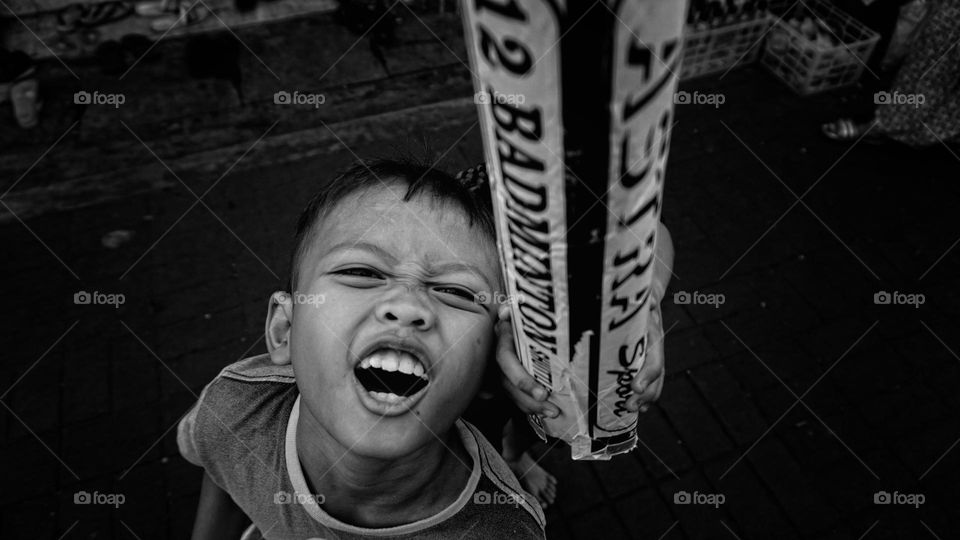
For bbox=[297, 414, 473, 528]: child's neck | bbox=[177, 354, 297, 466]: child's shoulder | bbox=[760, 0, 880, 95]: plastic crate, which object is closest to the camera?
bbox=[297, 414, 473, 528]: child's neck

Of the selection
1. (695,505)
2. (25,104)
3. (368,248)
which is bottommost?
(695,505)

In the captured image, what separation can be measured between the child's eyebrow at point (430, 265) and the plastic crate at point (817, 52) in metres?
4.89

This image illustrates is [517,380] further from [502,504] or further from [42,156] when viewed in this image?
[42,156]

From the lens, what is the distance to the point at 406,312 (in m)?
1.38

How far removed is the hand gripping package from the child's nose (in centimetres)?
29

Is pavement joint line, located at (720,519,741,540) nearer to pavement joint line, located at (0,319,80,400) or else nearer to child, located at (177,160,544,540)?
child, located at (177,160,544,540)

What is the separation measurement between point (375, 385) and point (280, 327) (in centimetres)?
36

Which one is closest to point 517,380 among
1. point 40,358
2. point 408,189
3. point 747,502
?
point 408,189

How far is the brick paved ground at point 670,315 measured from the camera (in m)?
3.16

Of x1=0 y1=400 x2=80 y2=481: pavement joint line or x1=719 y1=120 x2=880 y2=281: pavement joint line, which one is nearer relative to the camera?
x1=0 y1=400 x2=80 y2=481: pavement joint line

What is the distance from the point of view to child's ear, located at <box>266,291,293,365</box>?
1701 mm

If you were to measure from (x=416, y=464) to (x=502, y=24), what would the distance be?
118 centimetres

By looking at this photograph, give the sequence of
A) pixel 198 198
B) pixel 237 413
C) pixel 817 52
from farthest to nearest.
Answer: pixel 817 52
pixel 198 198
pixel 237 413

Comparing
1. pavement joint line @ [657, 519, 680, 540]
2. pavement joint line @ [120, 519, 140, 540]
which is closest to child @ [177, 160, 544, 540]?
pavement joint line @ [120, 519, 140, 540]
